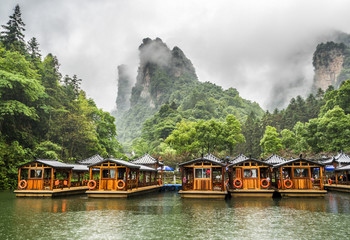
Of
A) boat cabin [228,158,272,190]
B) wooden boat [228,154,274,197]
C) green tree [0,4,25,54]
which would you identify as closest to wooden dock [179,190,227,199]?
wooden boat [228,154,274,197]

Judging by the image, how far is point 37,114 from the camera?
33.7 meters

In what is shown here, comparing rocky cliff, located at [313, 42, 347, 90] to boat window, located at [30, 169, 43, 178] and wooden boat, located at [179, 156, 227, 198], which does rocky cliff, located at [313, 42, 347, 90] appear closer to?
wooden boat, located at [179, 156, 227, 198]

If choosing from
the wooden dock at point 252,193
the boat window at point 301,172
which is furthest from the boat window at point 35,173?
the boat window at point 301,172

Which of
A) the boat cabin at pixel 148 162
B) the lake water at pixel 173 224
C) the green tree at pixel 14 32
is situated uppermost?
the green tree at pixel 14 32

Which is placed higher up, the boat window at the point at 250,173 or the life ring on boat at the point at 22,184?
the boat window at the point at 250,173

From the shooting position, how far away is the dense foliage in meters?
27.6

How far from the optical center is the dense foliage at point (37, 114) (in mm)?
27641

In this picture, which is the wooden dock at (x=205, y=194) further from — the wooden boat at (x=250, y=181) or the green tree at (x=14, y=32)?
the green tree at (x=14, y=32)

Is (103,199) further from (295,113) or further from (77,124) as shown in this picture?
(295,113)

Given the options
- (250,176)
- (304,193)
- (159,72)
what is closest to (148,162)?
(250,176)

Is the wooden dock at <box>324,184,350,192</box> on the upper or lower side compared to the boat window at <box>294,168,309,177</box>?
lower

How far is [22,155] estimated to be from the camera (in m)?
28.6

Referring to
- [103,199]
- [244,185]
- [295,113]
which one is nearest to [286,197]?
[244,185]

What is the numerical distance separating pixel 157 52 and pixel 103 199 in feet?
490
